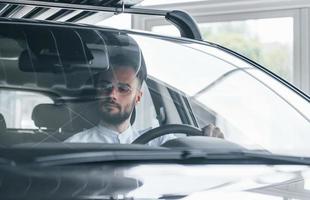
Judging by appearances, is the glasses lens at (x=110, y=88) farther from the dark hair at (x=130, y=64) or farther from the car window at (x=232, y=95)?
the car window at (x=232, y=95)

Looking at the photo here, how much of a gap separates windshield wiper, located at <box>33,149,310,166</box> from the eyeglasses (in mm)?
392

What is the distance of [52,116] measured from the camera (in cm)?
183

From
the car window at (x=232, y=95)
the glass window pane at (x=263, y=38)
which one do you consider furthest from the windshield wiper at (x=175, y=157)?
the glass window pane at (x=263, y=38)

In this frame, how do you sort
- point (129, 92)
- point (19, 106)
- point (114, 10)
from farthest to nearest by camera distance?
point (114, 10) < point (129, 92) < point (19, 106)

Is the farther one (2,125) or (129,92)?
(129,92)

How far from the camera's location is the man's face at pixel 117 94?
193cm

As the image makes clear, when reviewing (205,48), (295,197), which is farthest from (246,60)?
(295,197)

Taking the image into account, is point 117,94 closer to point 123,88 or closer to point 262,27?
point 123,88

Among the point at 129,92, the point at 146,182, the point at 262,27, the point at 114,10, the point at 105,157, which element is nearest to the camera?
the point at 146,182

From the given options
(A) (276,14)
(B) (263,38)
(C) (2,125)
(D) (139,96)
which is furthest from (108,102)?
(B) (263,38)

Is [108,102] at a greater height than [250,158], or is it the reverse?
[108,102]

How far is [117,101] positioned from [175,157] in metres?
0.46

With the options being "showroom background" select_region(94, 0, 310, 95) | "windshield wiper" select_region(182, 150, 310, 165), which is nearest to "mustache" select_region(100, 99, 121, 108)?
"windshield wiper" select_region(182, 150, 310, 165)

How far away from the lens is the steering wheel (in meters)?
1.91
